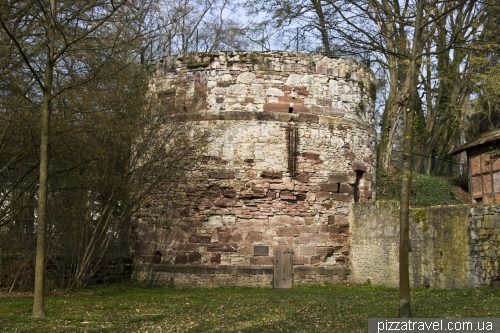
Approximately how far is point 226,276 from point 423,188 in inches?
360

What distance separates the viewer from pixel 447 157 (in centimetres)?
2969

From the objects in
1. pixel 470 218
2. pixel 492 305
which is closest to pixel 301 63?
pixel 470 218

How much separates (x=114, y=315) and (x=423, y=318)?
4778 mm

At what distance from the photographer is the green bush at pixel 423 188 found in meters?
→ 20.4

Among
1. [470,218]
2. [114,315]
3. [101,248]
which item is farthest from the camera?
[101,248]

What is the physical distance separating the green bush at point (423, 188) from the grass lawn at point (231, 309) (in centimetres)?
599

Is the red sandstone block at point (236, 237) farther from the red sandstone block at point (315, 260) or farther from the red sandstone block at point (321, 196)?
the red sandstone block at point (321, 196)

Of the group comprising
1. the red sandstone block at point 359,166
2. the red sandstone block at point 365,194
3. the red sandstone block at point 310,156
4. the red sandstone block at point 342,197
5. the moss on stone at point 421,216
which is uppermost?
the red sandstone block at point 310,156

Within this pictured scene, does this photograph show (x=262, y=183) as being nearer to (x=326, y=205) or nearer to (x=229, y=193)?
(x=229, y=193)

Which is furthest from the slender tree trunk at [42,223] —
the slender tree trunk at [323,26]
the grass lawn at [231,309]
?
the slender tree trunk at [323,26]

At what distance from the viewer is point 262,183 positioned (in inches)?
647

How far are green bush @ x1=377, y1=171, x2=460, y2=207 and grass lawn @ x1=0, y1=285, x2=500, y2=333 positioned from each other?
5.99 m

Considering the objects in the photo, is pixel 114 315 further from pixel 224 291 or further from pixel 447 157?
pixel 447 157

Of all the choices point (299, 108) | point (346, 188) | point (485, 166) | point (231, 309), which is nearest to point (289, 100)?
point (299, 108)
